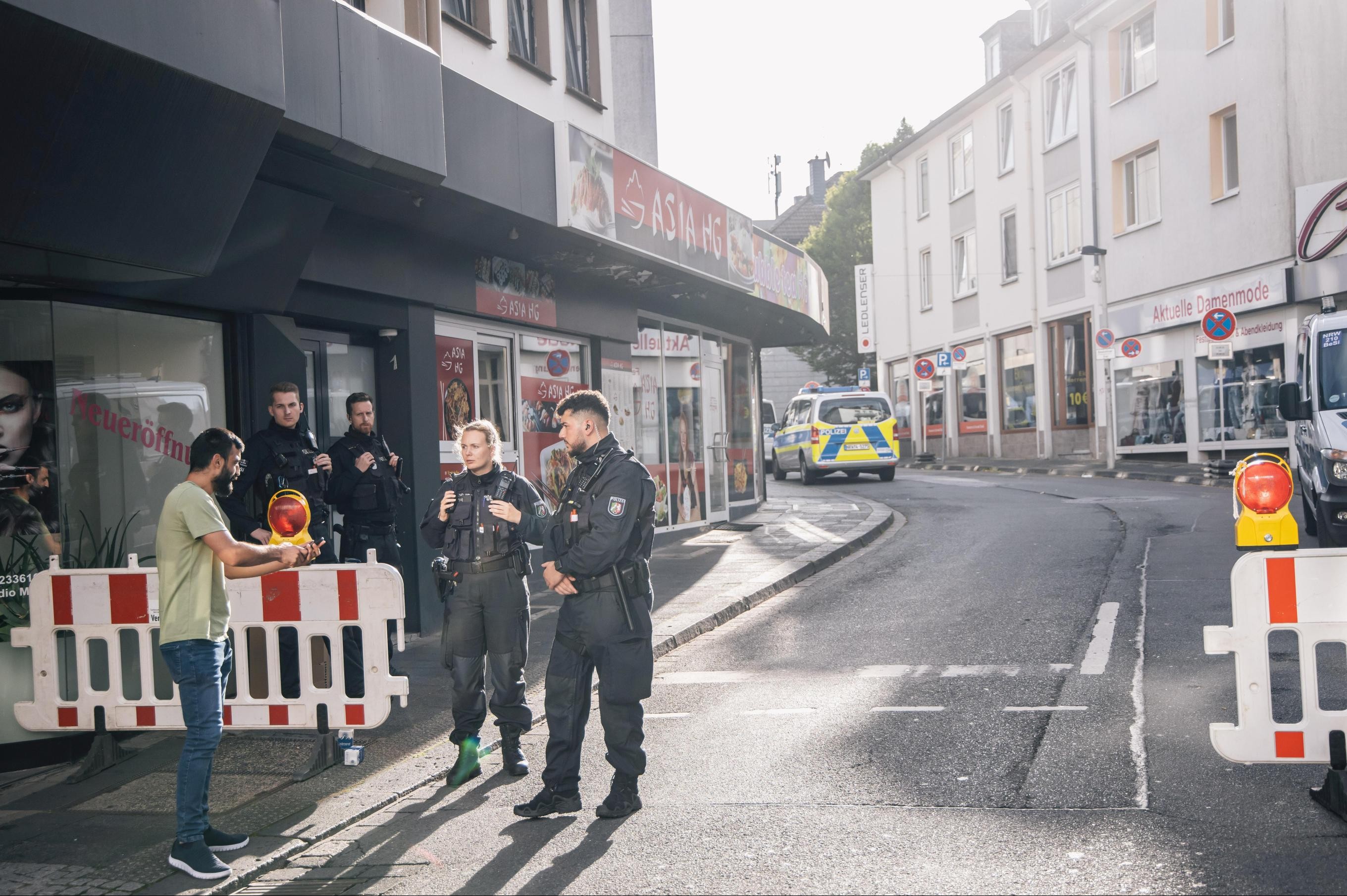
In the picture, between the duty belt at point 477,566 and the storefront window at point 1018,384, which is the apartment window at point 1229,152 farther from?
the duty belt at point 477,566

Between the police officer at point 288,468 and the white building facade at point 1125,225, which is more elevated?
the white building facade at point 1125,225

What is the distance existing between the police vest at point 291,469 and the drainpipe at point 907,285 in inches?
1389

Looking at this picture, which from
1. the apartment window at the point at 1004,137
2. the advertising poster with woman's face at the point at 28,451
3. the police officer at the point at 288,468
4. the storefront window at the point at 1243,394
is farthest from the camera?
the apartment window at the point at 1004,137

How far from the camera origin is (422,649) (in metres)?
9.57

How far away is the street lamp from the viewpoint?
83.5 ft

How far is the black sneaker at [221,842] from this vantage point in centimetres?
499

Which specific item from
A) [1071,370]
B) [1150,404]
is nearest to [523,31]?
[1150,404]

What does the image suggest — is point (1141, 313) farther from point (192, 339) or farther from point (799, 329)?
point (192, 339)

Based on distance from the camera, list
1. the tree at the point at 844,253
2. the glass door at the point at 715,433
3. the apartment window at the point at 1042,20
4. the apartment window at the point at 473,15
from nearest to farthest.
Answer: the apartment window at the point at 473,15, the glass door at the point at 715,433, the apartment window at the point at 1042,20, the tree at the point at 844,253

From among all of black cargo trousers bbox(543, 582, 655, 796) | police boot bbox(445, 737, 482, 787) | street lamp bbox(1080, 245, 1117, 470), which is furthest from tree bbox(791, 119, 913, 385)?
black cargo trousers bbox(543, 582, 655, 796)

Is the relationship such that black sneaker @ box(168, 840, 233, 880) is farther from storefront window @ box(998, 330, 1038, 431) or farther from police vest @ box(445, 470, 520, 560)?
storefront window @ box(998, 330, 1038, 431)

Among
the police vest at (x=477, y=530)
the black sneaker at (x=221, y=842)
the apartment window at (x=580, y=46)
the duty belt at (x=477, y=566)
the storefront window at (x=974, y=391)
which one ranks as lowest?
the black sneaker at (x=221, y=842)

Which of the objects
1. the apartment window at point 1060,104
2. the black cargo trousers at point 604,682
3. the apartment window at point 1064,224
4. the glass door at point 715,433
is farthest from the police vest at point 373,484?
the apartment window at point 1060,104

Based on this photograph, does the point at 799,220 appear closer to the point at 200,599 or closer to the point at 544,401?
the point at 544,401
